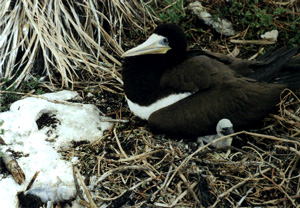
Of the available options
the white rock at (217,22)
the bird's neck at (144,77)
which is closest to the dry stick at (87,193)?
the bird's neck at (144,77)

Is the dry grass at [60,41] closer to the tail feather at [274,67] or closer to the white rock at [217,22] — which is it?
the white rock at [217,22]

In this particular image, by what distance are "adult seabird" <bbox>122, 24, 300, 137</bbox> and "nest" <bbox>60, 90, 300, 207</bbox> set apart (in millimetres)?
157

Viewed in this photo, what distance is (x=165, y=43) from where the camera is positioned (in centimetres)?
296

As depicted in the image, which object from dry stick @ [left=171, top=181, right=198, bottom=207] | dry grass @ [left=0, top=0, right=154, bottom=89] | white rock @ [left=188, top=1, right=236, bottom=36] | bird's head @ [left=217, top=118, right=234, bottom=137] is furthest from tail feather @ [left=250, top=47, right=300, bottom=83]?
dry grass @ [left=0, top=0, right=154, bottom=89]

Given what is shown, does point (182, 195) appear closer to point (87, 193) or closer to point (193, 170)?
point (193, 170)

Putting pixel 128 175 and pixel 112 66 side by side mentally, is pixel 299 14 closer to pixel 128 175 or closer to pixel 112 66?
pixel 112 66

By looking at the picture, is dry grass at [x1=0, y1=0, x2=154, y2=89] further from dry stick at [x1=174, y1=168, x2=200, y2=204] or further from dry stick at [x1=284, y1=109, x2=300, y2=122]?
dry stick at [x1=284, y1=109, x2=300, y2=122]

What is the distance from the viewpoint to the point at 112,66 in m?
3.46

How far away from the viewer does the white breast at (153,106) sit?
111 inches

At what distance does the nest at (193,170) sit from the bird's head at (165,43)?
2.00 ft

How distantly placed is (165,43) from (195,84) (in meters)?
0.40

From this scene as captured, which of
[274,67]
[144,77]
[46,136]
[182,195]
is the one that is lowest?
[182,195]

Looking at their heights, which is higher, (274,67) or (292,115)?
(274,67)

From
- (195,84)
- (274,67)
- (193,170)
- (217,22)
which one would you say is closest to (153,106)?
(195,84)
